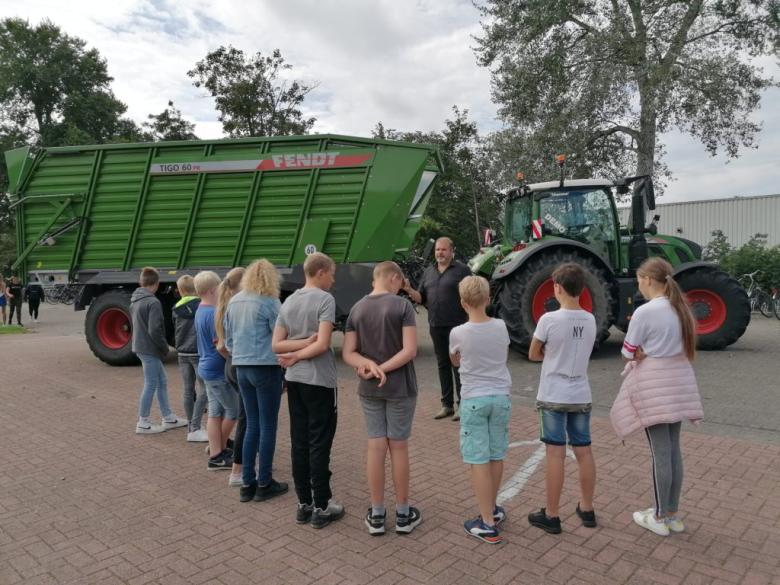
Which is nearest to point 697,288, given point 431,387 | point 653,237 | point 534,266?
point 653,237

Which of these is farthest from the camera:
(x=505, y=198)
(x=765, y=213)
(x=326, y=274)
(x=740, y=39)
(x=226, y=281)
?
(x=765, y=213)

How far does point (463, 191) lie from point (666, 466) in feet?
68.3

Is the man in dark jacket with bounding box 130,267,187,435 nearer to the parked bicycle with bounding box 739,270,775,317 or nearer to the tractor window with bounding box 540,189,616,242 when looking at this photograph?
the tractor window with bounding box 540,189,616,242

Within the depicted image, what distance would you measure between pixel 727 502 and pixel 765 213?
2351 centimetres

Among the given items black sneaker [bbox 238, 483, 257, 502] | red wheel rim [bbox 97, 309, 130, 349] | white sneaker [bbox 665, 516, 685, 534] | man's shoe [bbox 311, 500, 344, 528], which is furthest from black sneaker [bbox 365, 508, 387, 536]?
red wheel rim [bbox 97, 309, 130, 349]

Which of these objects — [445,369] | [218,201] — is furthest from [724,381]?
[218,201]

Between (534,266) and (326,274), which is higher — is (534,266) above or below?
above

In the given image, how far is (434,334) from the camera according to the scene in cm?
599

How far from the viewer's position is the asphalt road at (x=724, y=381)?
5.40m

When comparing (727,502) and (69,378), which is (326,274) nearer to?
(727,502)

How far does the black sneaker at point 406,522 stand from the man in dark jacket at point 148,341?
10.6ft

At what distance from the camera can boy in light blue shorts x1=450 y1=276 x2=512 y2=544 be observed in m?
3.21

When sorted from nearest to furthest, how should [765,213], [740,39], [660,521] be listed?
[660,521] → [740,39] → [765,213]

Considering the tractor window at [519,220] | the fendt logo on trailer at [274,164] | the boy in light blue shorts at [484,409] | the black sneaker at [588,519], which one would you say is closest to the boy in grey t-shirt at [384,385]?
the boy in light blue shorts at [484,409]
